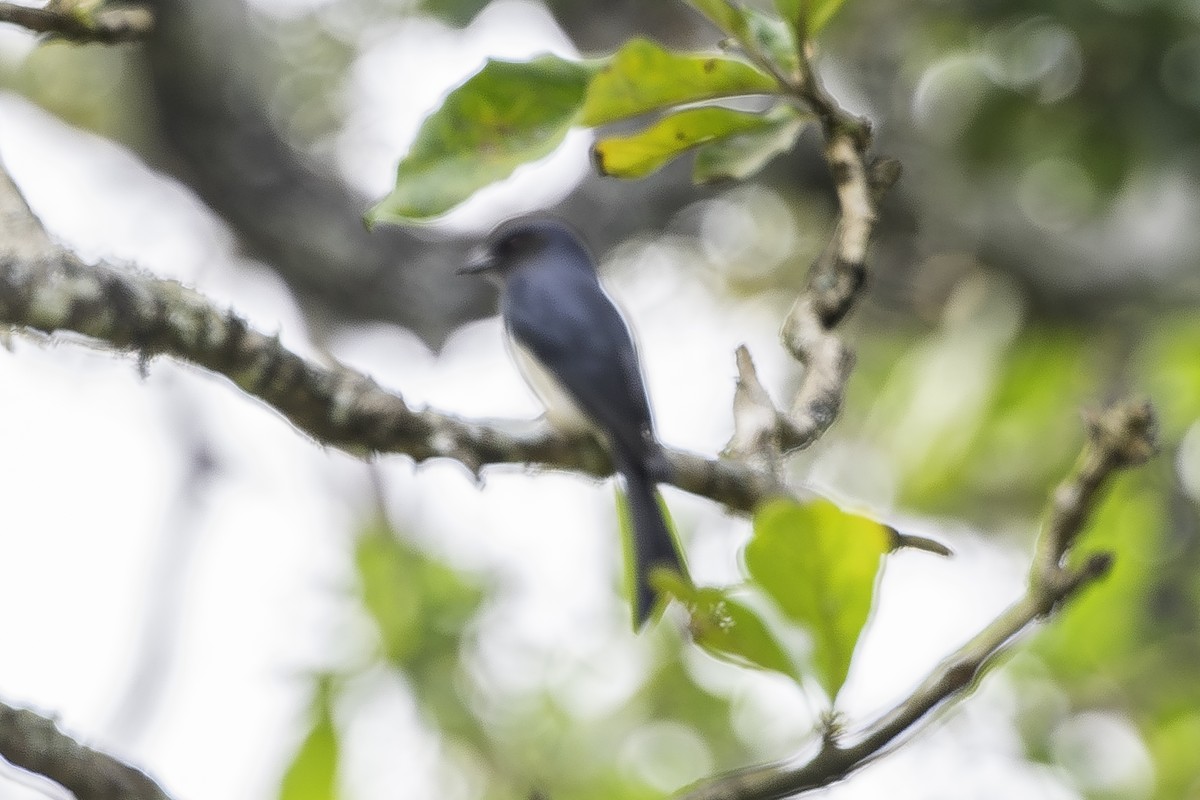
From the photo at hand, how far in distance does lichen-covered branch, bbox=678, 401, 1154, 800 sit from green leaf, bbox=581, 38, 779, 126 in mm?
936

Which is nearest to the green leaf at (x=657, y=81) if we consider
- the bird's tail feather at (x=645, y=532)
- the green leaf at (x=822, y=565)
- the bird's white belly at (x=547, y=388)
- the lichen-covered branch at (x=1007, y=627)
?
the bird's tail feather at (x=645, y=532)

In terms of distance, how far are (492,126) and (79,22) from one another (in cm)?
62

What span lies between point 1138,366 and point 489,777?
2.81 metres

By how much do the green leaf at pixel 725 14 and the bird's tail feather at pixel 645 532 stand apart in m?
0.79

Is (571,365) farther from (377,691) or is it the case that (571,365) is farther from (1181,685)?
(1181,685)

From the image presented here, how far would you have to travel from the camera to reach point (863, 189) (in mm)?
2195

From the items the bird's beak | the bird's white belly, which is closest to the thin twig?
the bird's white belly

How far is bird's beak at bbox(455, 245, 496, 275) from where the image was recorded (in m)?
4.48

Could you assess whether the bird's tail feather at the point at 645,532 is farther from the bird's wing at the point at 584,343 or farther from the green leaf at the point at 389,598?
the green leaf at the point at 389,598

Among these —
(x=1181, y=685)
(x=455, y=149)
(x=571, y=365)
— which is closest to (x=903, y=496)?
(x=571, y=365)

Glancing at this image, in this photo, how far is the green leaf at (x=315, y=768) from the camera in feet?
10.5

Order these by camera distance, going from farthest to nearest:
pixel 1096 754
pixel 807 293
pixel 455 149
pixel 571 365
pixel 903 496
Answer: pixel 1096 754 < pixel 903 496 < pixel 571 365 < pixel 807 293 < pixel 455 149

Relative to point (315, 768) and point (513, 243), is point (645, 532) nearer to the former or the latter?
point (315, 768)

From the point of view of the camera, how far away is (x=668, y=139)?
87.1 inches
